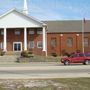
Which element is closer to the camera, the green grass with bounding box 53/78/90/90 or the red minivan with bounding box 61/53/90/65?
the green grass with bounding box 53/78/90/90

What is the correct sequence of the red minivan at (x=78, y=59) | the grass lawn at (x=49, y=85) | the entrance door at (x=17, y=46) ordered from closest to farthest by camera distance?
the grass lawn at (x=49, y=85) → the red minivan at (x=78, y=59) → the entrance door at (x=17, y=46)

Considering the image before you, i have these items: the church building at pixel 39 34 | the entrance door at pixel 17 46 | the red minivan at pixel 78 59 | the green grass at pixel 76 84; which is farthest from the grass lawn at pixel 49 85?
the entrance door at pixel 17 46

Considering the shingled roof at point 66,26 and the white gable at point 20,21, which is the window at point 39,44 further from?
the shingled roof at point 66,26

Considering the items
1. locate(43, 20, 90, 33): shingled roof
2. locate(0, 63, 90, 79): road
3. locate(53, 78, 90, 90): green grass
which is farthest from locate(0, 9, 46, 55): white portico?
locate(53, 78, 90, 90): green grass

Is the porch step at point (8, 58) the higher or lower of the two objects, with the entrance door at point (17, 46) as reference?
lower

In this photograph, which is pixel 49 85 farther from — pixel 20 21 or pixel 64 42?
pixel 64 42

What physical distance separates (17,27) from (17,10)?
128 inches

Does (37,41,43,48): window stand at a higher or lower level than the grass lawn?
higher

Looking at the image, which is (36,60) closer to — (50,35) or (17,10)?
(17,10)

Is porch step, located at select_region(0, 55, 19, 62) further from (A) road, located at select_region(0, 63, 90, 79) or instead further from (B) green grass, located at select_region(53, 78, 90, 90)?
(B) green grass, located at select_region(53, 78, 90, 90)

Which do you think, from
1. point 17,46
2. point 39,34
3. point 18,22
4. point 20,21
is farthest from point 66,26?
point 18,22

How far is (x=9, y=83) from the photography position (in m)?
21.1

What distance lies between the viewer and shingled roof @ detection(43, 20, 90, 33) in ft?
288

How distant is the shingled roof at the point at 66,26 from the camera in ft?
288
